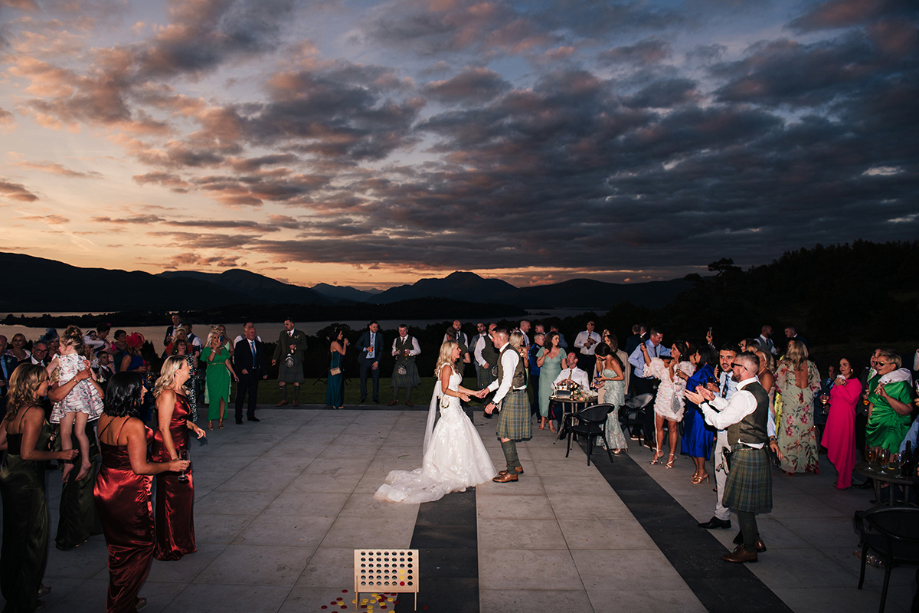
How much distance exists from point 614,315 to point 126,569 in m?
61.1

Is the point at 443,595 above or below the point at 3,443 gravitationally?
below

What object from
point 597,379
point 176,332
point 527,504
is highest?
point 176,332

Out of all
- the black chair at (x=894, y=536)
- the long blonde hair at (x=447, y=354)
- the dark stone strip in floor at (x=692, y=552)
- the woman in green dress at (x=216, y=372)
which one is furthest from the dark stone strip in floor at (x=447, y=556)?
the woman in green dress at (x=216, y=372)

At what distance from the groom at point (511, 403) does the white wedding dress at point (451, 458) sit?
1.17 ft

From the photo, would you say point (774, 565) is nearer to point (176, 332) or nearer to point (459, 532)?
point (459, 532)

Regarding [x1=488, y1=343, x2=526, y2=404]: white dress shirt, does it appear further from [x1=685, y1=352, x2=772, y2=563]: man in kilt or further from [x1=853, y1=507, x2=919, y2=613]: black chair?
[x1=853, y1=507, x2=919, y2=613]: black chair

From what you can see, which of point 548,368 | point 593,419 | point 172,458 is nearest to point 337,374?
point 548,368

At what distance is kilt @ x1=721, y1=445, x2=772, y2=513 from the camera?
4.45m

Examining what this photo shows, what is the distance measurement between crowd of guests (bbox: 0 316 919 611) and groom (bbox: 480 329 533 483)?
38cm

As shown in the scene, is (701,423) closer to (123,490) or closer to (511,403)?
(511,403)

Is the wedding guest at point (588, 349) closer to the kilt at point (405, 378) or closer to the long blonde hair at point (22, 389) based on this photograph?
the kilt at point (405, 378)

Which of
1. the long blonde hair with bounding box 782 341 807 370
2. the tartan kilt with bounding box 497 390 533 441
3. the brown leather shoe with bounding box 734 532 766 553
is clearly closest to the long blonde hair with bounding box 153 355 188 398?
the tartan kilt with bounding box 497 390 533 441

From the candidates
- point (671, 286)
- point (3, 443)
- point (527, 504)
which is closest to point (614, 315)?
point (527, 504)

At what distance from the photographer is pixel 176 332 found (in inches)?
381
